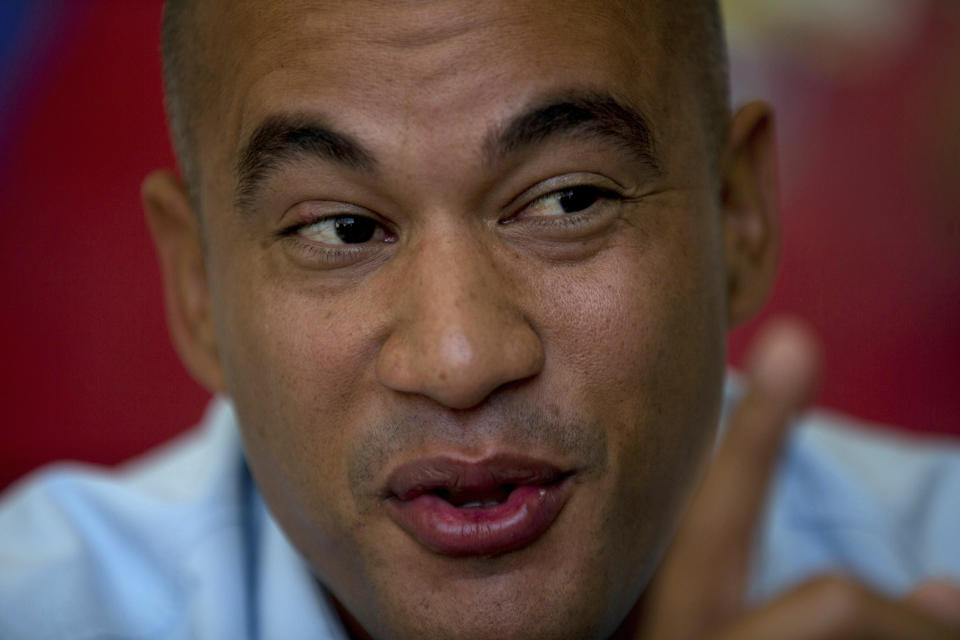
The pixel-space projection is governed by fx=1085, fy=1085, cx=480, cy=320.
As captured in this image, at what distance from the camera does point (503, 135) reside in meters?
1.11

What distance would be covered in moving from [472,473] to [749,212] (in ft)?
2.03

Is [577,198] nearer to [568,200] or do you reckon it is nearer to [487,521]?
[568,200]

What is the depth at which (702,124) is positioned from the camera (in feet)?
4.31

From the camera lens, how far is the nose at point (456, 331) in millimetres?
1053

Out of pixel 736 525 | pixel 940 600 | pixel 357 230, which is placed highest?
pixel 357 230

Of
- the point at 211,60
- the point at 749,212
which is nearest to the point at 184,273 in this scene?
the point at 211,60

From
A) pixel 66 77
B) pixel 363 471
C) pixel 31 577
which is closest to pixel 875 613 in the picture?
pixel 363 471

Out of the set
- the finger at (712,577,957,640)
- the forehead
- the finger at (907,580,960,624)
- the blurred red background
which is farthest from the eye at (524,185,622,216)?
the blurred red background

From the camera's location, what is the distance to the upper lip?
42.9 inches

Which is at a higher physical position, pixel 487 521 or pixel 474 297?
pixel 474 297

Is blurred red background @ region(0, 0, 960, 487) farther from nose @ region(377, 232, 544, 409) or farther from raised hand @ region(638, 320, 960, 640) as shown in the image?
nose @ region(377, 232, 544, 409)

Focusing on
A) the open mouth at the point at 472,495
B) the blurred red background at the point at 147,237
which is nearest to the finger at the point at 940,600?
the open mouth at the point at 472,495

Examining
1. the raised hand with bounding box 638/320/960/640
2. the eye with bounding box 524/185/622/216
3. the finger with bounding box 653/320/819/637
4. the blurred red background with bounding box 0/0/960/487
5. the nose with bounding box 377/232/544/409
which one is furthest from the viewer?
the blurred red background with bounding box 0/0/960/487

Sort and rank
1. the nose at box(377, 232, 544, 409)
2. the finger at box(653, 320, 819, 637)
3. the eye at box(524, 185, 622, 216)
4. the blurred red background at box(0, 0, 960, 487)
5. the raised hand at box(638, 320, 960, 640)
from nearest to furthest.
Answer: the nose at box(377, 232, 544, 409), the eye at box(524, 185, 622, 216), the raised hand at box(638, 320, 960, 640), the finger at box(653, 320, 819, 637), the blurred red background at box(0, 0, 960, 487)
